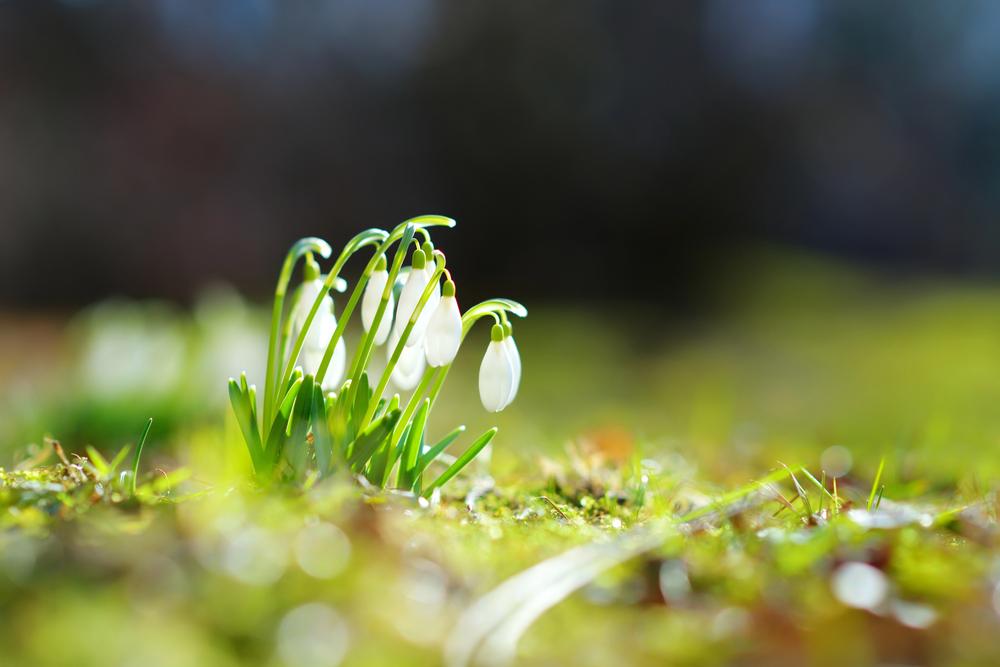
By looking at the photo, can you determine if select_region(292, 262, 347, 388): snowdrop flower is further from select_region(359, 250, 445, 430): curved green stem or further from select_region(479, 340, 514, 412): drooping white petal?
select_region(479, 340, 514, 412): drooping white petal

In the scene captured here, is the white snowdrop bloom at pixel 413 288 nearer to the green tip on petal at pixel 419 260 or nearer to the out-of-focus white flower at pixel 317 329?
the green tip on petal at pixel 419 260

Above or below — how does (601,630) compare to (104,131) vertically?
below

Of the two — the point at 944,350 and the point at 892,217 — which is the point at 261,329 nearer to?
the point at 944,350

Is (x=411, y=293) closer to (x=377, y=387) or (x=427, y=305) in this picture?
(x=427, y=305)

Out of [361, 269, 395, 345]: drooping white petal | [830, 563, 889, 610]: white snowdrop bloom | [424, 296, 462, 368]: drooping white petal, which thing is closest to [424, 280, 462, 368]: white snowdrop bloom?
[424, 296, 462, 368]: drooping white petal

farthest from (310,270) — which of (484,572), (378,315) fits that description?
(484,572)

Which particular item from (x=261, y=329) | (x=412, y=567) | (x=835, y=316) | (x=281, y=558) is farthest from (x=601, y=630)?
(x=835, y=316)
